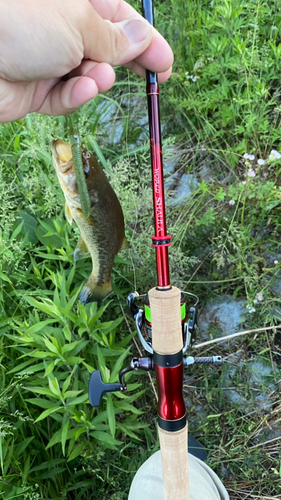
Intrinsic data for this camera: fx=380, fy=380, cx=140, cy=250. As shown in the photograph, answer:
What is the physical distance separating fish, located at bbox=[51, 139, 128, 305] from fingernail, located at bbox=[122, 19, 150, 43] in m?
0.34

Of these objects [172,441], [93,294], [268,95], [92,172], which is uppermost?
[92,172]

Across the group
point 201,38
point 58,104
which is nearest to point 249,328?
point 58,104

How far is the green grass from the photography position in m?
1.59

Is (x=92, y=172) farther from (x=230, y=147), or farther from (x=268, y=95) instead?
(x=268, y=95)

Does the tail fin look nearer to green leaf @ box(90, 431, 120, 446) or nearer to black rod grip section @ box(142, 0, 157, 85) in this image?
green leaf @ box(90, 431, 120, 446)

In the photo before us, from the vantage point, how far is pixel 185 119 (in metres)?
2.35

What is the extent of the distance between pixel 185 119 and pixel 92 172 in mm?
1427

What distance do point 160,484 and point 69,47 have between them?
1.44m

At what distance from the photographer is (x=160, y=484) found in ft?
4.43

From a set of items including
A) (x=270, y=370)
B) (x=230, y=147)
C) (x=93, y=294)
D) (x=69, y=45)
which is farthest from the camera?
(x=230, y=147)

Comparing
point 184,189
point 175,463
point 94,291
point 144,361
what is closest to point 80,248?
point 94,291

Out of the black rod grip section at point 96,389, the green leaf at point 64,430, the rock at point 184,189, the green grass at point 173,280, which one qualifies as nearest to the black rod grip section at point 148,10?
the green grass at point 173,280

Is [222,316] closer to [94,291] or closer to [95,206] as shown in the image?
[94,291]

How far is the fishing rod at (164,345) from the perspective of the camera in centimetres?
103
